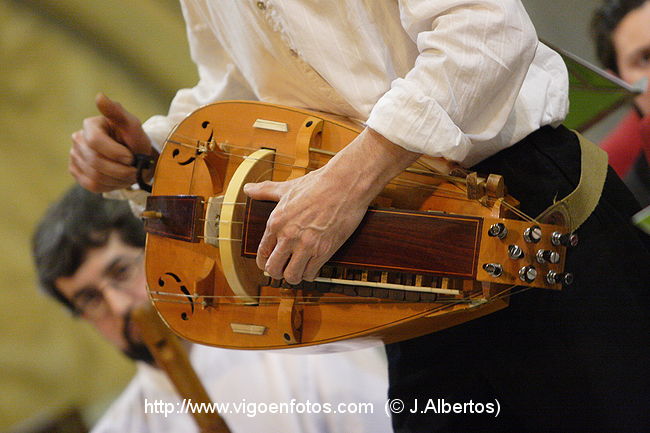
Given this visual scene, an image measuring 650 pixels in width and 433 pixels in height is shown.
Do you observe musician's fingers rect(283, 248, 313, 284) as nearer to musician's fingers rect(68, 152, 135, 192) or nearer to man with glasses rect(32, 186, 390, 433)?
musician's fingers rect(68, 152, 135, 192)

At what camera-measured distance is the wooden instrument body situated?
79cm

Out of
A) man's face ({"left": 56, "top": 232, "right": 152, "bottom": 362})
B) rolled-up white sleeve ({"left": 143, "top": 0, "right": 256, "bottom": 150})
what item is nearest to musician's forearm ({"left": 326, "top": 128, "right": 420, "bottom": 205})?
rolled-up white sleeve ({"left": 143, "top": 0, "right": 256, "bottom": 150})

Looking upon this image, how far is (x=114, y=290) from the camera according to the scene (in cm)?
176

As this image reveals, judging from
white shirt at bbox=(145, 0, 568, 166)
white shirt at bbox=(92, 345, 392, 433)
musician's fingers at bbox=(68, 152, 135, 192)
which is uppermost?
white shirt at bbox=(145, 0, 568, 166)

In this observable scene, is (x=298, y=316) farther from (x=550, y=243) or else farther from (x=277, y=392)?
(x=277, y=392)

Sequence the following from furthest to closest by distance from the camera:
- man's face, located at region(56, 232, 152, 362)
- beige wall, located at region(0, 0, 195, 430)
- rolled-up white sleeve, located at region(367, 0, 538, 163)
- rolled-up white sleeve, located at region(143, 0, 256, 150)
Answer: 1. beige wall, located at region(0, 0, 195, 430)
2. man's face, located at region(56, 232, 152, 362)
3. rolled-up white sleeve, located at region(143, 0, 256, 150)
4. rolled-up white sleeve, located at region(367, 0, 538, 163)

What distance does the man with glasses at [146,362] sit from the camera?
4.89 feet

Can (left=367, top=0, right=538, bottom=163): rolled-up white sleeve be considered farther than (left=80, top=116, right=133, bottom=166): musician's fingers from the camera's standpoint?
No

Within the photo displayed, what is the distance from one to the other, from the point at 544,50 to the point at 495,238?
37 cm

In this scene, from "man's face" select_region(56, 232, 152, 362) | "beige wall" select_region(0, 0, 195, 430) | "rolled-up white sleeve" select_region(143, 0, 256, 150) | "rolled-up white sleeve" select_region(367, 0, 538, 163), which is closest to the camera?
"rolled-up white sleeve" select_region(367, 0, 538, 163)

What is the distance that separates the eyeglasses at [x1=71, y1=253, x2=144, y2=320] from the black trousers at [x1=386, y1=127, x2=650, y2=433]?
1.06 metres

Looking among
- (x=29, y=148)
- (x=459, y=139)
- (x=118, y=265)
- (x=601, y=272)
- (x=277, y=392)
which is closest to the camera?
(x=459, y=139)

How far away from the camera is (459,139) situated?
2.45 feet

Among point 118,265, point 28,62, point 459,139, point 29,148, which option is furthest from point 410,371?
point 28,62
